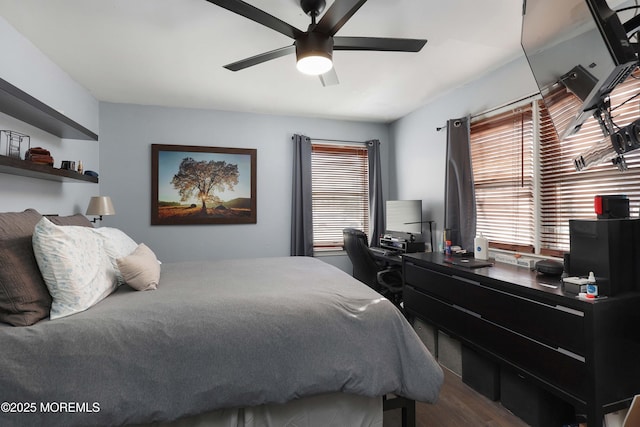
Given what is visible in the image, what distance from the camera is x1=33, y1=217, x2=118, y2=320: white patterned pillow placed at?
1.45m

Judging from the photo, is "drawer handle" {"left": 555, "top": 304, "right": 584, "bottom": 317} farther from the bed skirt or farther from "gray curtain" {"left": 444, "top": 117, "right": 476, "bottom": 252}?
"gray curtain" {"left": 444, "top": 117, "right": 476, "bottom": 252}

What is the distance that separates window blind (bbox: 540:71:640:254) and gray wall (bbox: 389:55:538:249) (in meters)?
0.40

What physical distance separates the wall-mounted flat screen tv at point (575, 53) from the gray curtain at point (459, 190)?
4.51 feet

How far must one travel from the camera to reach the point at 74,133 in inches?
106

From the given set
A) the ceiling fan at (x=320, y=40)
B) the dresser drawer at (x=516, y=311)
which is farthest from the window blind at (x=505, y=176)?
the ceiling fan at (x=320, y=40)

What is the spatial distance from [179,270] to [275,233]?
1.87 metres

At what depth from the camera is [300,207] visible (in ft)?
13.9

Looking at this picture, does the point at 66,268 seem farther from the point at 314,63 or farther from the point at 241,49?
the point at 241,49

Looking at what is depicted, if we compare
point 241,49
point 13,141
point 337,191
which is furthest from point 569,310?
point 13,141

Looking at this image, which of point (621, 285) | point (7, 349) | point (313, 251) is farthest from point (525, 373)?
point (313, 251)

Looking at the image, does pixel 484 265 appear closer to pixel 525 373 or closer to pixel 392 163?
pixel 525 373

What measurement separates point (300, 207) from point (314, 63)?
2.46m

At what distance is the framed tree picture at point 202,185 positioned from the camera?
12.6 feet

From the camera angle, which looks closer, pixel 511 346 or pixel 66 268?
pixel 66 268
